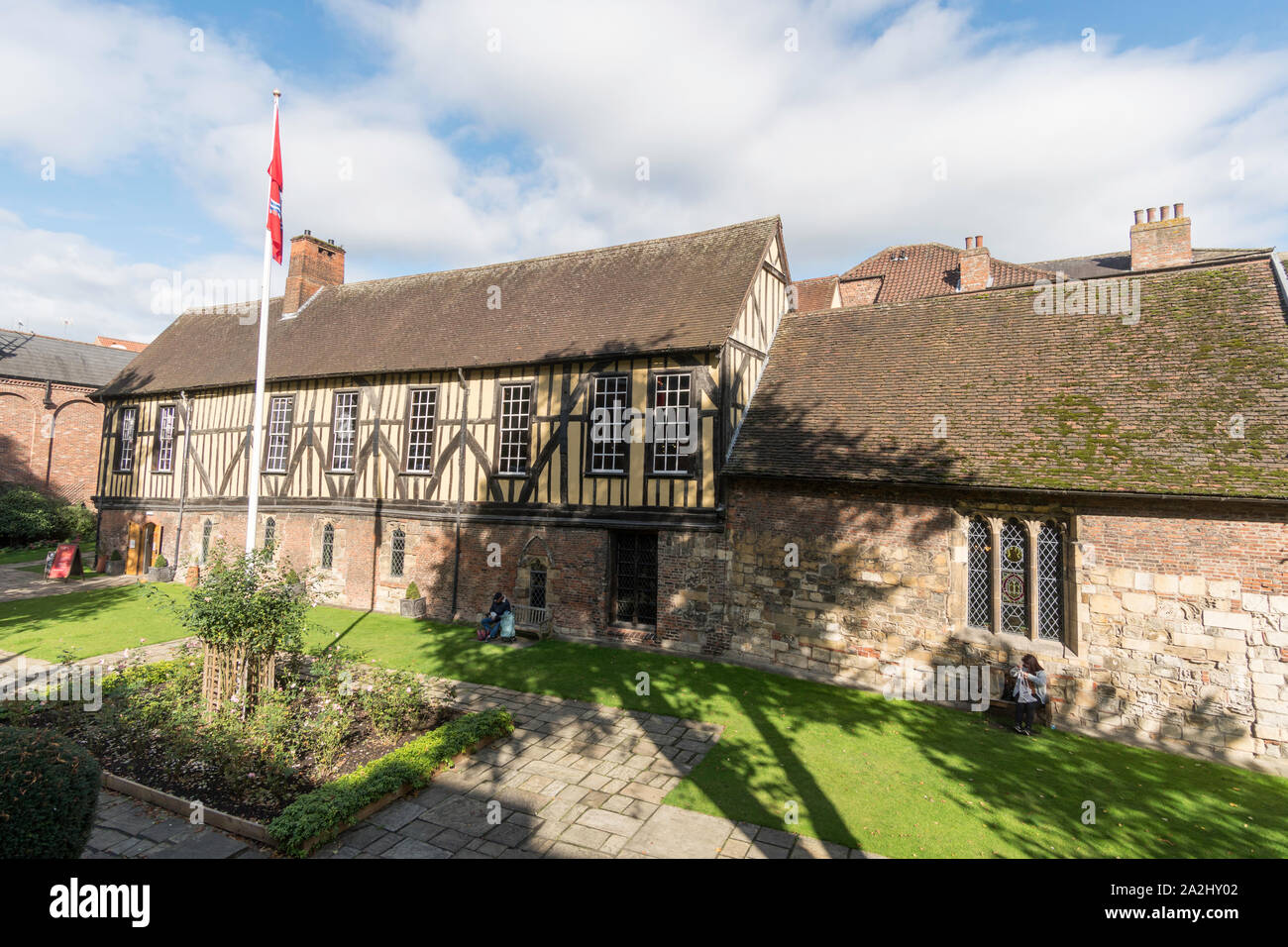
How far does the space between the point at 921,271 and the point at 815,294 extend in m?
7.91

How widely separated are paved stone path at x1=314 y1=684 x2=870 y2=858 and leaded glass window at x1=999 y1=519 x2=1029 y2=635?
19.2ft

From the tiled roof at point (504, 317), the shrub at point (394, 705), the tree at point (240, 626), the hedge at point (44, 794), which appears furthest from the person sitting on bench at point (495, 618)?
the hedge at point (44, 794)

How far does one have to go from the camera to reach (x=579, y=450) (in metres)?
15.3

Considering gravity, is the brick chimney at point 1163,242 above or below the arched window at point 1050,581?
above

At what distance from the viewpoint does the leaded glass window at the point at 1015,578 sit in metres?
10.9

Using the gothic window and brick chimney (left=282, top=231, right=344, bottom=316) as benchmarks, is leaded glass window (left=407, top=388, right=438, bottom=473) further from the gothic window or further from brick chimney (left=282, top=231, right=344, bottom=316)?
the gothic window

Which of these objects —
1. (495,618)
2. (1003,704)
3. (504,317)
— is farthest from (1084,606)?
(504,317)

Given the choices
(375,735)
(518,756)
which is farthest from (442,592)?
(518,756)

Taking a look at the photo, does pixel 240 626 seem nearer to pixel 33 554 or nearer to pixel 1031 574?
pixel 1031 574

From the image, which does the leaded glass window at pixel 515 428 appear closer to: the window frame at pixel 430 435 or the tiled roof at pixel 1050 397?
the window frame at pixel 430 435

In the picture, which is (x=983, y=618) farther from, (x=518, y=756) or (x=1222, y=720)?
(x=518, y=756)

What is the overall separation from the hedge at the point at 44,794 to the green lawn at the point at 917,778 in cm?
578

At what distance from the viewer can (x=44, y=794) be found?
461 centimetres

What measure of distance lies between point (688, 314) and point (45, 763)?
13.2m
